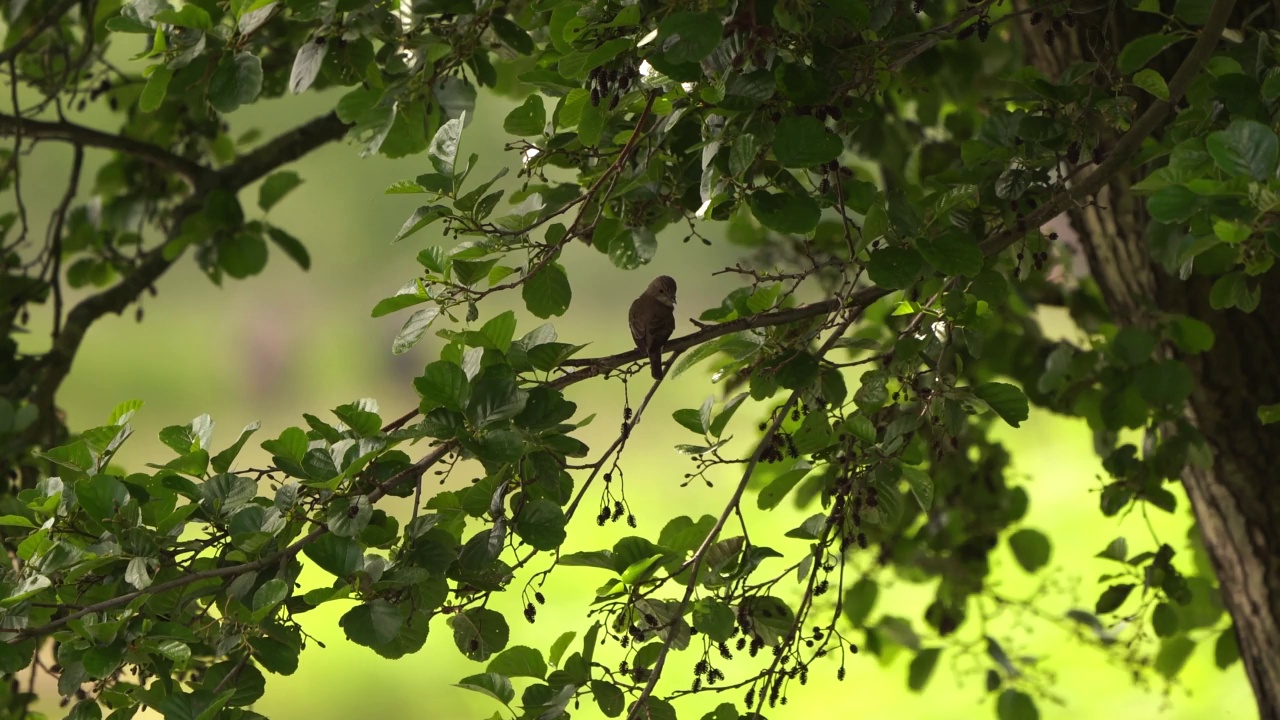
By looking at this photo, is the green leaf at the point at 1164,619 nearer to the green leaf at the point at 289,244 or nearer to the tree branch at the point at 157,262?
the green leaf at the point at 289,244

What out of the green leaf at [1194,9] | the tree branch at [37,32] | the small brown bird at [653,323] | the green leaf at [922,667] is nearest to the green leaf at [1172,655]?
the green leaf at [922,667]

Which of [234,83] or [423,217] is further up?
[234,83]

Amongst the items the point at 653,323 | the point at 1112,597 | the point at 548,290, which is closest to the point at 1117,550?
the point at 1112,597

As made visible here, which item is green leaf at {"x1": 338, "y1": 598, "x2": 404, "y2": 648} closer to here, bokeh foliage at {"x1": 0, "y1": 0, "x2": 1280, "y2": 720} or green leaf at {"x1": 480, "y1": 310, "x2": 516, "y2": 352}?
bokeh foliage at {"x1": 0, "y1": 0, "x2": 1280, "y2": 720}

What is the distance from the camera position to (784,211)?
1058 millimetres

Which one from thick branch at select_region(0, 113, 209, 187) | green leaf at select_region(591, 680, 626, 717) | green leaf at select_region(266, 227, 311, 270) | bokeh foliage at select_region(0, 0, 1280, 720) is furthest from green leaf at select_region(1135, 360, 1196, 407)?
thick branch at select_region(0, 113, 209, 187)

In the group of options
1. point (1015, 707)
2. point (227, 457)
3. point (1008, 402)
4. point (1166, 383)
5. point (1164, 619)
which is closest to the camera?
point (227, 457)

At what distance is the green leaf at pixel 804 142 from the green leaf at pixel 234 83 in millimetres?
529

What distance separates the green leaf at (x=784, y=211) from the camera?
1050 mm

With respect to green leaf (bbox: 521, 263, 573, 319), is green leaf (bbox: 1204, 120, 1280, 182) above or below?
below

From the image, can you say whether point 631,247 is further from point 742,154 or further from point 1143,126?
point 1143,126

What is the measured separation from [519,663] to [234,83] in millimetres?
638

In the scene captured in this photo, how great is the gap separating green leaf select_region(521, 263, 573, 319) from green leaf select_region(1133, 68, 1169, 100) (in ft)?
1.87

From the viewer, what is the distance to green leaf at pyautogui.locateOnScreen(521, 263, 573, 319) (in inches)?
43.1
